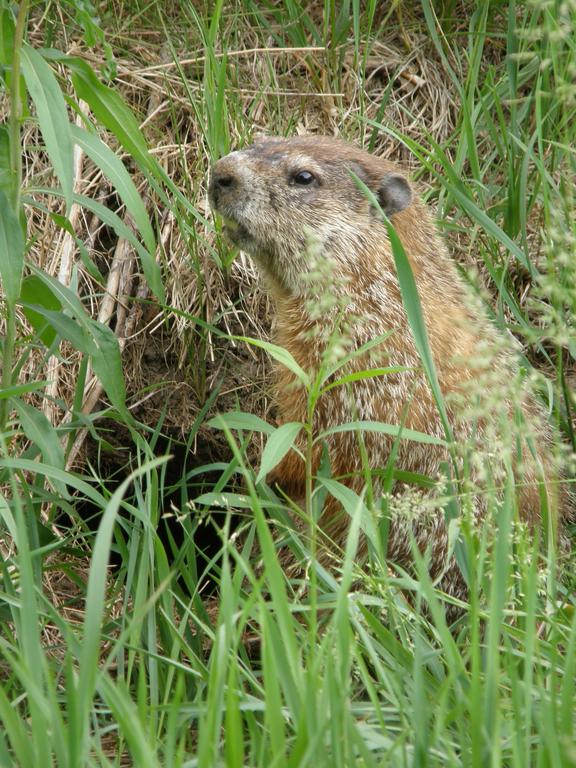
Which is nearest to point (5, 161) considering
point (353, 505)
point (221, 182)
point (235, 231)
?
point (221, 182)

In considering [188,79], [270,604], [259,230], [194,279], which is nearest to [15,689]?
[270,604]

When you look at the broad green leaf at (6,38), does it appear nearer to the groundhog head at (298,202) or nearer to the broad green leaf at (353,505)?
the groundhog head at (298,202)

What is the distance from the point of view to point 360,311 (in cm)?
408

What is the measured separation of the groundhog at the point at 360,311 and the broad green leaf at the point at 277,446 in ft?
3.12

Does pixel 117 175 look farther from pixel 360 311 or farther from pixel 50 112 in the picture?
pixel 360 311

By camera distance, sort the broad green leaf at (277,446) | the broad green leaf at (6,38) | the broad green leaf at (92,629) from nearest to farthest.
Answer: the broad green leaf at (92,629), the broad green leaf at (277,446), the broad green leaf at (6,38)

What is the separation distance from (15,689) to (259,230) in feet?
6.20

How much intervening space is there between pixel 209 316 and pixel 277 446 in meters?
2.37

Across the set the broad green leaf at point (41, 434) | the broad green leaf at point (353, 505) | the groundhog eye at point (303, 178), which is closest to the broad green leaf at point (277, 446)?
the broad green leaf at point (353, 505)

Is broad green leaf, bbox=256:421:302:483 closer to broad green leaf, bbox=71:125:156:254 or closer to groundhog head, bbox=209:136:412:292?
broad green leaf, bbox=71:125:156:254

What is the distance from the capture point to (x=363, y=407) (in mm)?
3957

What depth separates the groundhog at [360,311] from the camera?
12.5 ft

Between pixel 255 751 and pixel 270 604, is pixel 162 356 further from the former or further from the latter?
pixel 255 751

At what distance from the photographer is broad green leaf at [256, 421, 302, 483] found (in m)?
2.64
